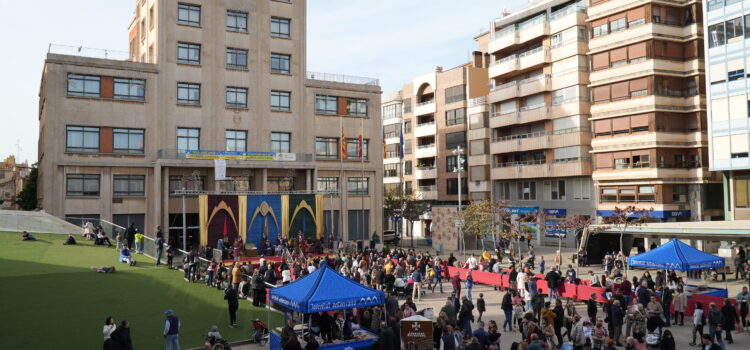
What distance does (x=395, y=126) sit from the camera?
80625 mm

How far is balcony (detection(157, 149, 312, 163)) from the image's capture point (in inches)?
1853

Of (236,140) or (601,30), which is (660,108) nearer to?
(601,30)

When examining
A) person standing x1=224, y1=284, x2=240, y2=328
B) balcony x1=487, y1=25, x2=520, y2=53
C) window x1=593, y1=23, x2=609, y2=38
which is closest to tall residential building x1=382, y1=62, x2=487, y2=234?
balcony x1=487, y1=25, x2=520, y2=53

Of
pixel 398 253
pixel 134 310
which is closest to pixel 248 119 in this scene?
pixel 398 253

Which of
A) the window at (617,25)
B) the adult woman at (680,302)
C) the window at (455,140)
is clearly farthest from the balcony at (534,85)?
the adult woman at (680,302)

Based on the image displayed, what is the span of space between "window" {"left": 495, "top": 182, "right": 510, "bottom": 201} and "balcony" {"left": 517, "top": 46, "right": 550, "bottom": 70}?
12.1m

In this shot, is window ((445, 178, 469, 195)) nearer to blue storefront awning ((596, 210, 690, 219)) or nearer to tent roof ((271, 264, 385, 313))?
blue storefront awning ((596, 210, 690, 219))

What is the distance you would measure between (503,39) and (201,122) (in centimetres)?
3083

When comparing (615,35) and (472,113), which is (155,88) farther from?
(615,35)

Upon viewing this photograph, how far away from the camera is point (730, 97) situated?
42312 mm

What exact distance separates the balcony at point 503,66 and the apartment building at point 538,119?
10 centimetres

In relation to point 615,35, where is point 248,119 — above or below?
below

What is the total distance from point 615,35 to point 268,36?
2980 centimetres

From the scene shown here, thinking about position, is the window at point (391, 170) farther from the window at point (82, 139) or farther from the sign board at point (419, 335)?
the sign board at point (419, 335)
